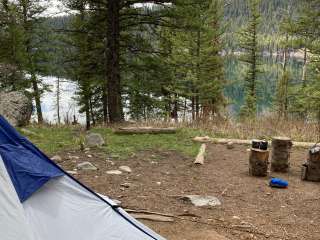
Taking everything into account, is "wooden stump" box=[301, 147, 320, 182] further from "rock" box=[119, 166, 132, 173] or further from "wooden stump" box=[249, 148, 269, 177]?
"rock" box=[119, 166, 132, 173]

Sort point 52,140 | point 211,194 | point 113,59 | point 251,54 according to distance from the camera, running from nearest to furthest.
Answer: point 211,194 → point 52,140 → point 113,59 → point 251,54

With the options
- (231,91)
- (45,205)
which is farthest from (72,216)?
(231,91)

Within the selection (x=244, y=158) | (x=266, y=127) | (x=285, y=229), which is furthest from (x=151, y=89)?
(x=285, y=229)

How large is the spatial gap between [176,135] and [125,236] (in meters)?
7.80

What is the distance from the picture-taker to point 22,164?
4039mm

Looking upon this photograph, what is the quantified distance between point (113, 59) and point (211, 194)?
826cm

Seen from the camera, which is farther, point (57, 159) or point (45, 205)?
point (57, 159)

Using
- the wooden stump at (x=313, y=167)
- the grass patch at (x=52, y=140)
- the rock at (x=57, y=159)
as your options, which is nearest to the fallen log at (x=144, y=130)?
the grass patch at (x=52, y=140)

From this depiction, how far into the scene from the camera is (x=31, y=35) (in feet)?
78.9

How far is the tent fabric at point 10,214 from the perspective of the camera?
346 cm

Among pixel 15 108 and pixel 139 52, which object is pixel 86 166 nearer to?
pixel 15 108

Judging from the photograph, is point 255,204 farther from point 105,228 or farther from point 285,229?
point 105,228

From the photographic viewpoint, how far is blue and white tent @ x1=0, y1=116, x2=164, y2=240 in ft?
12.0

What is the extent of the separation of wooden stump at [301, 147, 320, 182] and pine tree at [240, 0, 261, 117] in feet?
85.6
